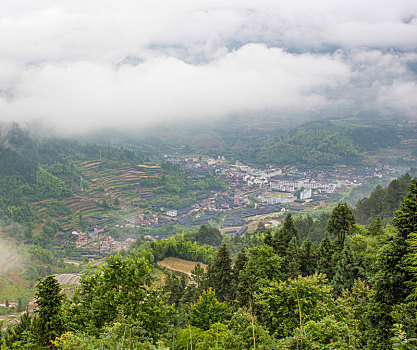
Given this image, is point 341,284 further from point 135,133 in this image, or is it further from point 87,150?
point 135,133

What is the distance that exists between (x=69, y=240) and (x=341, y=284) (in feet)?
160

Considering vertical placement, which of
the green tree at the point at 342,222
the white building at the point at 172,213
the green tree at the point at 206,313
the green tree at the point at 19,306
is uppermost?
the green tree at the point at 342,222

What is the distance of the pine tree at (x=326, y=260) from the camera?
53.1 feet

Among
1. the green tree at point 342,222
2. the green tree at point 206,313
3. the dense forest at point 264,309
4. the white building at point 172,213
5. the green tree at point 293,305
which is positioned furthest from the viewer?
the white building at point 172,213

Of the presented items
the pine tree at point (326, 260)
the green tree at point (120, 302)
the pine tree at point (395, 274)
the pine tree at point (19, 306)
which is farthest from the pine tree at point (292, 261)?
the pine tree at point (19, 306)

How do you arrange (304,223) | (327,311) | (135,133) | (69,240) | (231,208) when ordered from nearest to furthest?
(327,311) → (304,223) → (69,240) → (231,208) → (135,133)

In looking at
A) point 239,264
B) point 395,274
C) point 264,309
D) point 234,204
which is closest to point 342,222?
point 239,264

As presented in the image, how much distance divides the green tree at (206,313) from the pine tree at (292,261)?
4.39 metres

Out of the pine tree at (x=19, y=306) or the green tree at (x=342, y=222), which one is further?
the pine tree at (x=19, y=306)

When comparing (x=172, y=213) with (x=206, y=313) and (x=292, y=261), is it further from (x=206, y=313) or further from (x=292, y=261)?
(x=206, y=313)

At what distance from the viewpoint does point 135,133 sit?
15375cm

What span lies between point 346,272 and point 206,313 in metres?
6.95

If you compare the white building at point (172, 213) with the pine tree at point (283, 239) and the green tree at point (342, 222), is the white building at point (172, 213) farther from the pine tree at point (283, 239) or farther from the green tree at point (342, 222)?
the green tree at point (342, 222)

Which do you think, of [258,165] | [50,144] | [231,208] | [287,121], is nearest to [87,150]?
[50,144]
